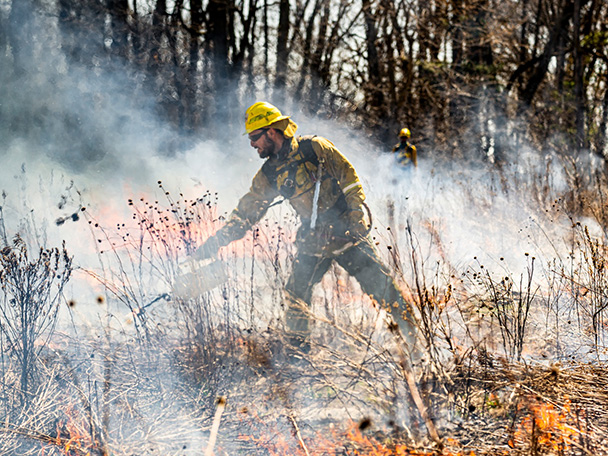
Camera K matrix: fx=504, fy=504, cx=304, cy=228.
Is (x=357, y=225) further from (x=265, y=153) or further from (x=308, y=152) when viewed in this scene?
(x=265, y=153)

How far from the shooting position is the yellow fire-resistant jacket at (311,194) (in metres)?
3.81

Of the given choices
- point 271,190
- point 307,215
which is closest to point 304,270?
point 307,215

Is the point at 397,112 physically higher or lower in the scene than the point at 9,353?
higher

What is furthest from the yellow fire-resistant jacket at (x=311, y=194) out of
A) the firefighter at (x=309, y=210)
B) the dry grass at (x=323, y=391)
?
the dry grass at (x=323, y=391)

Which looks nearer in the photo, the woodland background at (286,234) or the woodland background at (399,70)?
the woodland background at (286,234)

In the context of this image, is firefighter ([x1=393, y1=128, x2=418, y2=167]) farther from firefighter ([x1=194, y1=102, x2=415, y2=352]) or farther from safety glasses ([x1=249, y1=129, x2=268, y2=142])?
safety glasses ([x1=249, y1=129, x2=268, y2=142])

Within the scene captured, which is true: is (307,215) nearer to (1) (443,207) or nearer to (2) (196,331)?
(2) (196,331)

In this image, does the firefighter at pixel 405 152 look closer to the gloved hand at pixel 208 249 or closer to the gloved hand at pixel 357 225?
the gloved hand at pixel 357 225

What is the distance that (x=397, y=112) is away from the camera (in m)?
13.5

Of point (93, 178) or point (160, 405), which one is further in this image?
point (93, 178)

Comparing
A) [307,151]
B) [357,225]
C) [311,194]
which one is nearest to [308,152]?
[307,151]

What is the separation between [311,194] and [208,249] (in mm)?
895

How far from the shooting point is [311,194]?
3.93 metres

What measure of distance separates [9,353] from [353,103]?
1231 centimetres
